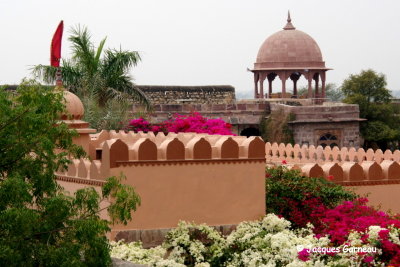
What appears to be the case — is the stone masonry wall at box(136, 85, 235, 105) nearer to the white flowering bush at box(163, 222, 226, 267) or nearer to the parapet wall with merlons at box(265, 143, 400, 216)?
the parapet wall with merlons at box(265, 143, 400, 216)

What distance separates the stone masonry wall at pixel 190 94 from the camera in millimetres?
38906

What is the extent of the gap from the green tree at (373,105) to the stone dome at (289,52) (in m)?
3.17

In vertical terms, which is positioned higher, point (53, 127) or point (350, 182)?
point (53, 127)

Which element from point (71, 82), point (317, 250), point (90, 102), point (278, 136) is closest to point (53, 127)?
point (317, 250)

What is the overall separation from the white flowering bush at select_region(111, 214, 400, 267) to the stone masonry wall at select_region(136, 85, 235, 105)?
26234 mm

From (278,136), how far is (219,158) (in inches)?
867

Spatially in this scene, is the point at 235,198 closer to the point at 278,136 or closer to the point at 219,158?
the point at 219,158

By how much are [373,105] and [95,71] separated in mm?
19693

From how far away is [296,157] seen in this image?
1981 cm

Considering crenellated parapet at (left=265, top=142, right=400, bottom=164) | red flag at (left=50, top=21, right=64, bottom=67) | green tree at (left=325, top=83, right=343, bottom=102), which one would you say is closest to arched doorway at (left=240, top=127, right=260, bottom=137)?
crenellated parapet at (left=265, top=142, right=400, bottom=164)

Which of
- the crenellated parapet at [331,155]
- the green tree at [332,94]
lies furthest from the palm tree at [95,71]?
the green tree at [332,94]

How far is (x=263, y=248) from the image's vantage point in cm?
1182

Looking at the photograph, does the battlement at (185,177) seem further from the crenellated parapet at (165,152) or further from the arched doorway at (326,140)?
the arched doorway at (326,140)

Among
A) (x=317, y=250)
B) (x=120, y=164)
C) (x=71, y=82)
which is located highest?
(x=71, y=82)
